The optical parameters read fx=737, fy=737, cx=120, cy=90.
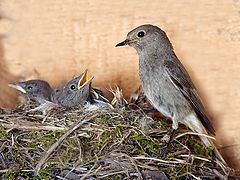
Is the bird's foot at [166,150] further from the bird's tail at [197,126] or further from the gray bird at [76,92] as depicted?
the gray bird at [76,92]

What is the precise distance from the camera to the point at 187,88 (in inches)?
129

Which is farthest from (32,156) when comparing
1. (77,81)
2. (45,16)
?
(45,16)

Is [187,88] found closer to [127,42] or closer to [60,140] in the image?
[127,42]

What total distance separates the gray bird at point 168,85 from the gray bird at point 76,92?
0.32 metres

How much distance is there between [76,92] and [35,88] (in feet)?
0.69

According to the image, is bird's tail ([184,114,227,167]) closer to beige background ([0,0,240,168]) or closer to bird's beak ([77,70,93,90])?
beige background ([0,0,240,168])

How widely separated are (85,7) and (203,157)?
0.96 m

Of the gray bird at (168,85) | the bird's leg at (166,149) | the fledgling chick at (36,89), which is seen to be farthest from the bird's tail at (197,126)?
the fledgling chick at (36,89)

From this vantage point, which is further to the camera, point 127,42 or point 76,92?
point 76,92

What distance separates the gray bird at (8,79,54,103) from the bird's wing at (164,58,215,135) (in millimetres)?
674

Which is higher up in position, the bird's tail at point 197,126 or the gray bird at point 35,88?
the gray bird at point 35,88

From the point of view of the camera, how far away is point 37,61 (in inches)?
144

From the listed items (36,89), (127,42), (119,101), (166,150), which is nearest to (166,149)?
(166,150)

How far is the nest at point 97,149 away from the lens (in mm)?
2947
